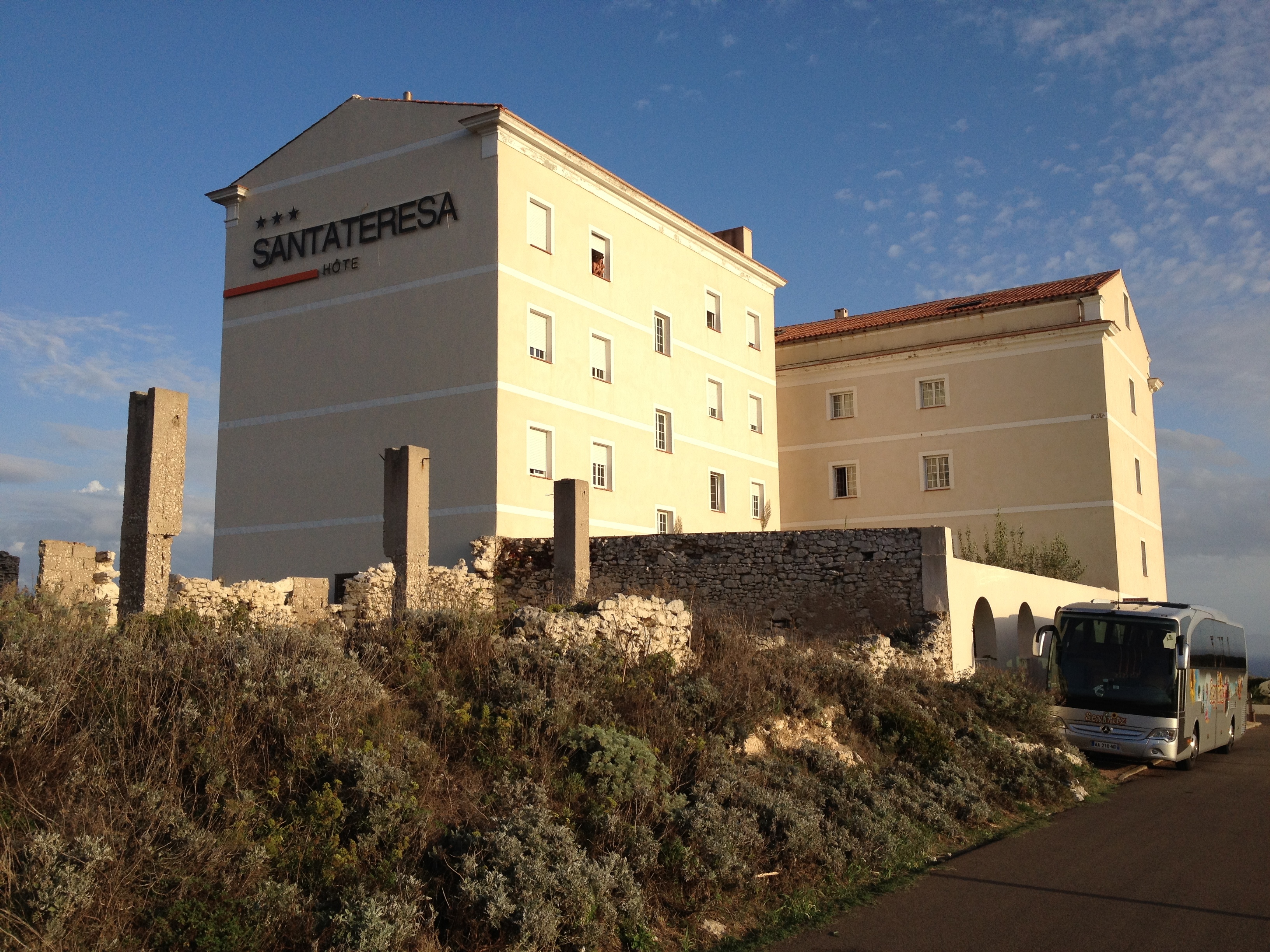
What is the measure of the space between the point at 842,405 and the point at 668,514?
510 inches

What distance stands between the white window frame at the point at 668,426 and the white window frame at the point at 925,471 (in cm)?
1211

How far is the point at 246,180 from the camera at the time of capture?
32781mm

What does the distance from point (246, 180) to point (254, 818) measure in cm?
2913

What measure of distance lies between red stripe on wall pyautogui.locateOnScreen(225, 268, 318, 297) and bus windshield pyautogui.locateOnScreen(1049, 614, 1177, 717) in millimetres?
22174

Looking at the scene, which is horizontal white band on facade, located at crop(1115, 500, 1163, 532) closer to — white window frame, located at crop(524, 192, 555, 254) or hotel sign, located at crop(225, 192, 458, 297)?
white window frame, located at crop(524, 192, 555, 254)

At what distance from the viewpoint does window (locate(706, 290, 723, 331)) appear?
3744 centimetres

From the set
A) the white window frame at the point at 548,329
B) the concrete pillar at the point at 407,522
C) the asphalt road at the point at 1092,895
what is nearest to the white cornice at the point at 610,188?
the white window frame at the point at 548,329

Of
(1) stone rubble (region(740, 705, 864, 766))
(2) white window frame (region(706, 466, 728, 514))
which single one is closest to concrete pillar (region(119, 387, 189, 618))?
(1) stone rubble (region(740, 705, 864, 766))

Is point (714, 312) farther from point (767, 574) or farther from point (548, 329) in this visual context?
point (767, 574)

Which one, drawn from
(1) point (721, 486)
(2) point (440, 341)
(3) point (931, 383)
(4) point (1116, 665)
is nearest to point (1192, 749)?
(4) point (1116, 665)

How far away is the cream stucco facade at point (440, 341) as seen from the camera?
28094mm

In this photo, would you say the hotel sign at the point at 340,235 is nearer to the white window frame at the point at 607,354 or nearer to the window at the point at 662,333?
the white window frame at the point at 607,354

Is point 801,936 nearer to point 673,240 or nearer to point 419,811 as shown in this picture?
point 419,811

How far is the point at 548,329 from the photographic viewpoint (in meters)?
29.7
